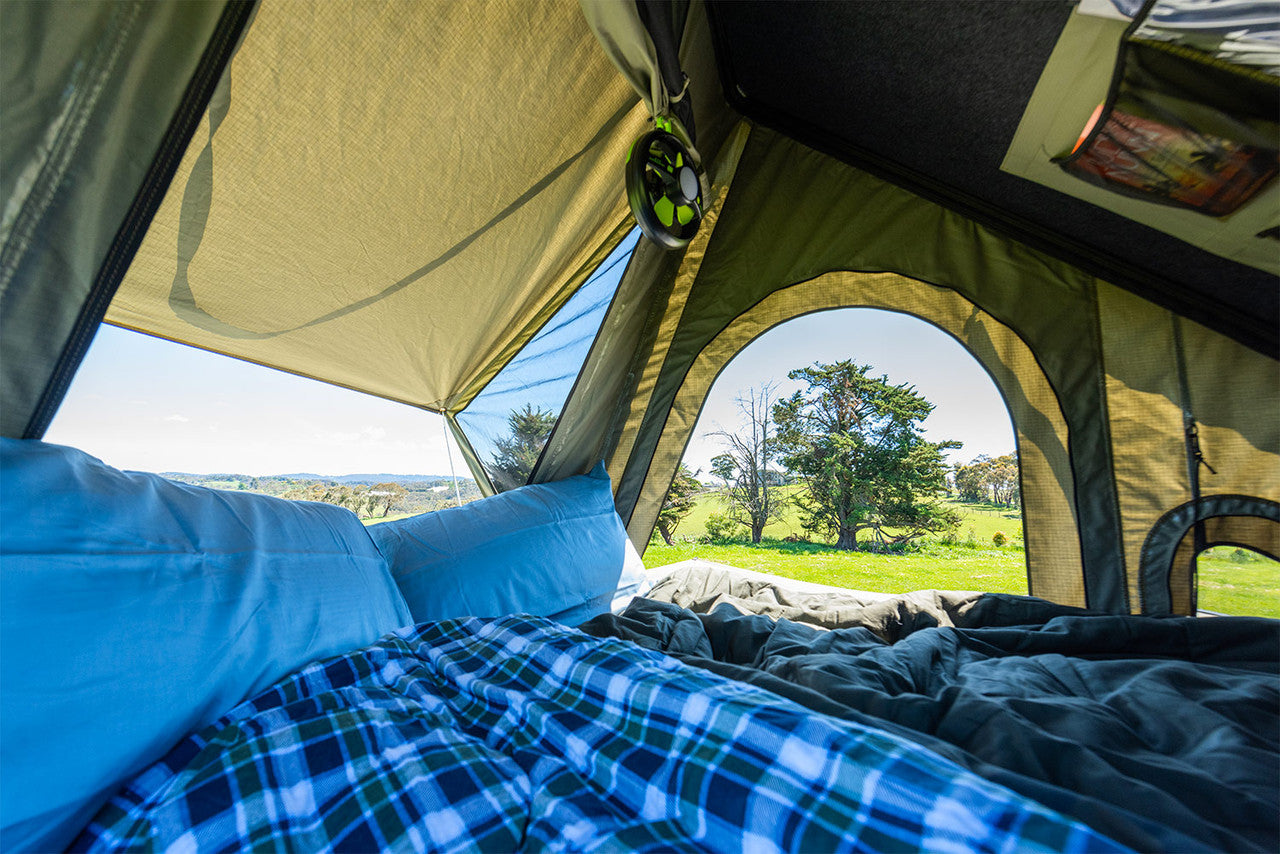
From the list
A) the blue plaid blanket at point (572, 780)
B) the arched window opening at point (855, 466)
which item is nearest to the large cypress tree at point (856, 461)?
the arched window opening at point (855, 466)

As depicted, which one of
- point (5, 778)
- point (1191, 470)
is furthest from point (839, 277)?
point (5, 778)

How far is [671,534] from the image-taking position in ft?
12.1

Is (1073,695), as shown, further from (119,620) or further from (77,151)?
(77,151)

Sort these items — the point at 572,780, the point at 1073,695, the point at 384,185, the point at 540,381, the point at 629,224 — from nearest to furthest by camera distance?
the point at 572,780
the point at 1073,695
the point at 384,185
the point at 629,224
the point at 540,381

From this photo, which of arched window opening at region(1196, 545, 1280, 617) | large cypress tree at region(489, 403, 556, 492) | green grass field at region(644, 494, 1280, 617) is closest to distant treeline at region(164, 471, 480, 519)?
large cypress tree at region(489, 403, 556, 492)

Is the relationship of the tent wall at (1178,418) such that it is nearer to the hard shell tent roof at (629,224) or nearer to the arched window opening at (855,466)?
the hard shell tent roof at (629,224)

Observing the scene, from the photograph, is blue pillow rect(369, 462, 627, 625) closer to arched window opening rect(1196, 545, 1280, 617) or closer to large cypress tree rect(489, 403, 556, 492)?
large cypress tree rect(489, 403, 556, 492)

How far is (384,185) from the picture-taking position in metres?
1.18

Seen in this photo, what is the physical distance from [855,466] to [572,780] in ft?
9.36

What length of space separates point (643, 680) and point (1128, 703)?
0.75m

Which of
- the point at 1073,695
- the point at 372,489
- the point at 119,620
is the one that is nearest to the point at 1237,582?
the point at 1073,695

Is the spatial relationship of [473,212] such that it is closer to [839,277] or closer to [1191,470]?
[839,277]

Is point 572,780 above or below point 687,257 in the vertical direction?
below

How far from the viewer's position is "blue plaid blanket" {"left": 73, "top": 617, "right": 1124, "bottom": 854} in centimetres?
47
